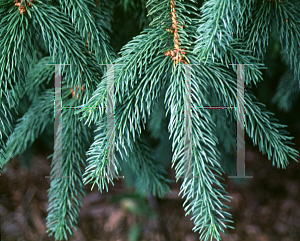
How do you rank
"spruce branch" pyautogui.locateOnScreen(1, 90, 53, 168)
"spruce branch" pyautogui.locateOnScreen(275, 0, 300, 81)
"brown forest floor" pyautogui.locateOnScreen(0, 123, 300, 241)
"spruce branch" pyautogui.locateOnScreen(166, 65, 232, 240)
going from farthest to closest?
"brown forest floor" pyautogui.locateOnScreen(0, 123, 300, 241), "spruce branch" pyautogui.locateOnScreen(1, 90, 53, 168), "spruce branch" pyautogui.locateOnScreen(275, 0, 300, 81), "spruce branch" pyautogui.locateOnScreen(166, 65, 232, 240)

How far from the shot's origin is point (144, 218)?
45.1 inches

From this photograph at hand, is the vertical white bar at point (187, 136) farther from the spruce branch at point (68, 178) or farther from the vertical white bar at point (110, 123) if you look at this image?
the spruce branch at point (68, 178)

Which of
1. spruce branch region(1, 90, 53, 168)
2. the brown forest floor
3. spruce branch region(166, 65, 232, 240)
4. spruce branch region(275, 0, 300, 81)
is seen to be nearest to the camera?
spruce branch region(166, 65, 232, 240)

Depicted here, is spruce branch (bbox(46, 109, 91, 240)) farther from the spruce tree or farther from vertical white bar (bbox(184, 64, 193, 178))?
vertical white bar (bbox(184, 64, 193, 178))

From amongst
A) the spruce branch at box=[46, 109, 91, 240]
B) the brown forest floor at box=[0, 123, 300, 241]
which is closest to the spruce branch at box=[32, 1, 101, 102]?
the spruce branch at box=[46, 109, 91, 240]

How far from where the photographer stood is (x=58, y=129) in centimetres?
55

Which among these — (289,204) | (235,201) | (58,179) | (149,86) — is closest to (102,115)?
(149,86)

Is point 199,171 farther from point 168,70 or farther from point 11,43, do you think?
point 11,43

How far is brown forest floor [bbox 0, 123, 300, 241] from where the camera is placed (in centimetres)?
111

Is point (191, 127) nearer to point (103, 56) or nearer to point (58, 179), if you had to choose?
point (103, 56)

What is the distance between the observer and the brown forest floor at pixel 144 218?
3.63 ft

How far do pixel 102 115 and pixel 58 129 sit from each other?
174mm

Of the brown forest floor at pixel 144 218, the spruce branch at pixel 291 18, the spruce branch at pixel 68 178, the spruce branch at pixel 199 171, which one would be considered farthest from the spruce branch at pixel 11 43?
the brown forest floor at pixel 144 218

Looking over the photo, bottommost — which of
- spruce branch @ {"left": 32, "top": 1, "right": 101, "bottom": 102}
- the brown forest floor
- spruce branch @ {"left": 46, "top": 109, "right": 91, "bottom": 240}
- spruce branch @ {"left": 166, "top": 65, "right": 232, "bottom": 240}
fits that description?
the brown forest floor
